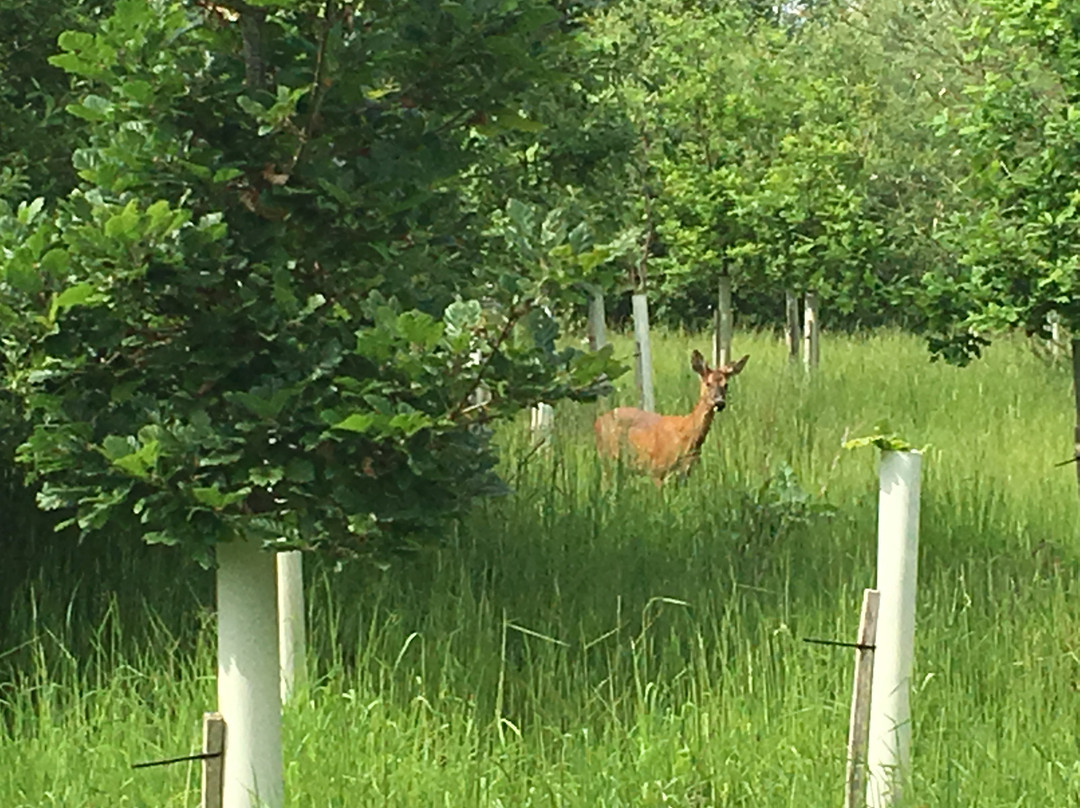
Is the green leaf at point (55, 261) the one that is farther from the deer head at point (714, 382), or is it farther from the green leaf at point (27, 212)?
the deer head at point (714, 382)

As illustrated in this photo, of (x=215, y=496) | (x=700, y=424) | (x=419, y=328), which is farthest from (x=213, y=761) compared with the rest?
(x=700, y=424)

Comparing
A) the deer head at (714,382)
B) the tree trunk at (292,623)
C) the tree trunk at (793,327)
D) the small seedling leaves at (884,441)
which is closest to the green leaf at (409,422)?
the small seedling leaves at (884,441)

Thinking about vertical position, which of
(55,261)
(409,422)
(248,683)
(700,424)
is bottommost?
(248,683)

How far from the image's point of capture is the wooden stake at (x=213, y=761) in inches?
153

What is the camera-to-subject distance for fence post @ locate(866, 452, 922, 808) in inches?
161

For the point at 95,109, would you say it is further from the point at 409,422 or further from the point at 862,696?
the point at 862,696

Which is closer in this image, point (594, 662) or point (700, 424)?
point (594, 662)

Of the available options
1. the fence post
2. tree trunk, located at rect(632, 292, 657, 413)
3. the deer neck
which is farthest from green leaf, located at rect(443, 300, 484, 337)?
tree trunk, located at rect(632, 292, 657, 413)

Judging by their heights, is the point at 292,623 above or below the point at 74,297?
below

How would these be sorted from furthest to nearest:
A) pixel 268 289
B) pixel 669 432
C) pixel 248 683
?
1. pixel 669 432
2. pixel 248 683
3. pixel 268 289

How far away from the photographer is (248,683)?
12.7ft

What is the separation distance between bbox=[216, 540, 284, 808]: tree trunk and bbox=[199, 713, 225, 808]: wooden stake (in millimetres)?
16

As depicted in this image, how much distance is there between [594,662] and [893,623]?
1.69m

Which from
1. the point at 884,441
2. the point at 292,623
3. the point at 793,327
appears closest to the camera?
the point at 884,441
